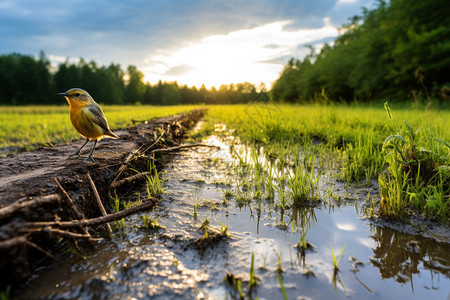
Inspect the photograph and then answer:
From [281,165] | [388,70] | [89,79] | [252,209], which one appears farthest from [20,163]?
[89,79]

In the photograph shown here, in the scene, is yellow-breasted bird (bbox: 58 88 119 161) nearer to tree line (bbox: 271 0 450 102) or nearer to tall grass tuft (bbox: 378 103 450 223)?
tall grass tuft (bbox: 378 103 450 223)

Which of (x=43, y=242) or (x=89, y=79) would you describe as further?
(x=89, y=79)

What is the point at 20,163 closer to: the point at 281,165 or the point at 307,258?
the point at 307,258

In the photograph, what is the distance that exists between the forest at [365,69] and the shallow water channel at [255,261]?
309cm

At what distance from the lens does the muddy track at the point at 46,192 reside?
1071 millimetres

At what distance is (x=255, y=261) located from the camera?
138 centimetres

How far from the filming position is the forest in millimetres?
14336

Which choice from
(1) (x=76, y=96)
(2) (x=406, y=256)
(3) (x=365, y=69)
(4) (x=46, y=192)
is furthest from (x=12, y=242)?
(3) (x=365, y=69)

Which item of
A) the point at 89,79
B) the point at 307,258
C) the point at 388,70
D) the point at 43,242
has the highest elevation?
the point at 89,79

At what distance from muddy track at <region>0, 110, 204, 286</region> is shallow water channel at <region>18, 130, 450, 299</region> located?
0.59 ft

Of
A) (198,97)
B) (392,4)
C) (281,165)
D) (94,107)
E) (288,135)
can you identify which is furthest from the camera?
(198,97)

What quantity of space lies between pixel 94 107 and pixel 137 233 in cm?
135

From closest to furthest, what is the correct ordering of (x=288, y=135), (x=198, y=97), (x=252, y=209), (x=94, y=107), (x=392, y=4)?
(x=252, y=209), (x=94, y=107), (x=288, y=135), (x=392, y=4), (x=198, y=97)

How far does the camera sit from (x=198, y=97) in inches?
3474
